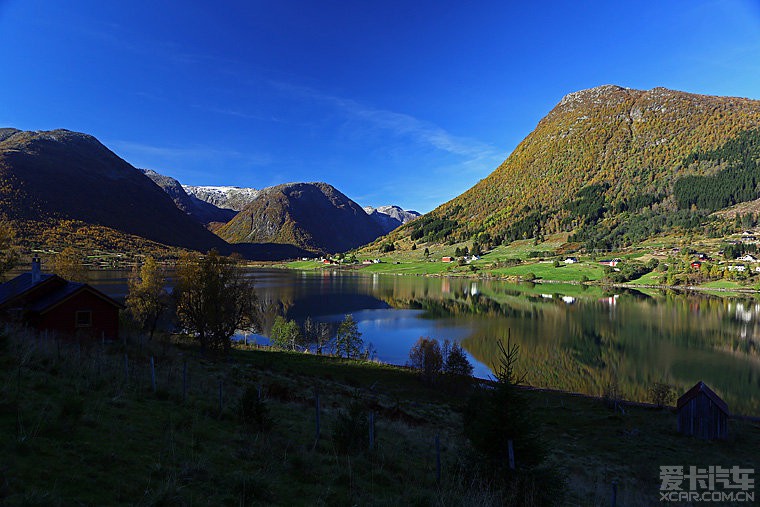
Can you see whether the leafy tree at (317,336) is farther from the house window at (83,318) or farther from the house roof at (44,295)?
the house roof at (44,295)

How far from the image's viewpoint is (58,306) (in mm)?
30547

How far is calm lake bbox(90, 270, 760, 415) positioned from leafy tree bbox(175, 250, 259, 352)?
26520 millimetres

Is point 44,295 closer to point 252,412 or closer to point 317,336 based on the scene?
point 252,412

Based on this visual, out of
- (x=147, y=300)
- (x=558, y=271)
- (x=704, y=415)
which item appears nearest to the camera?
(x=704, y=415)

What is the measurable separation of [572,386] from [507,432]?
4240 centimetres

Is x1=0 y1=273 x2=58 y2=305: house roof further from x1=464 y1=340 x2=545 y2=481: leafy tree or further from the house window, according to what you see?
x1=464 y1=340 x2=545 y2=481: leafy tree

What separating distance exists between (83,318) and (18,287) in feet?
19.6

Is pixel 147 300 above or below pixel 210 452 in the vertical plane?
below

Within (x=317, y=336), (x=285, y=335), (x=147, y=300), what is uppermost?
(x=147, y=300)

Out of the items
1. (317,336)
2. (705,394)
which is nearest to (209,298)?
(317,336)

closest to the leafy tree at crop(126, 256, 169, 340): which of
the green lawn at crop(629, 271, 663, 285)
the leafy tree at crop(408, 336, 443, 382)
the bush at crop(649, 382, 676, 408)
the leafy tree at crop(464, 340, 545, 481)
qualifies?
the leafy tree at crop(408, 336, 443, 382)

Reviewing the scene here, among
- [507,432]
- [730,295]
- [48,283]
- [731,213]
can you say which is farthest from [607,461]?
[731,213]

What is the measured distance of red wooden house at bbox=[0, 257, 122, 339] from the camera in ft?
97.9

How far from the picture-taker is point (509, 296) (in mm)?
120562
